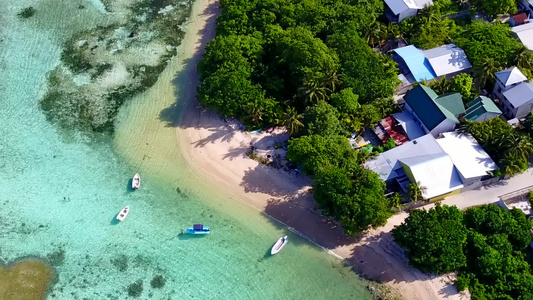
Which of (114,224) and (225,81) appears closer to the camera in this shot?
(114,224)

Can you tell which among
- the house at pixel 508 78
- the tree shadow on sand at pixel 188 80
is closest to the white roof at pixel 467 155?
the house at pixel 508 78

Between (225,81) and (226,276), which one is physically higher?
(225,81)

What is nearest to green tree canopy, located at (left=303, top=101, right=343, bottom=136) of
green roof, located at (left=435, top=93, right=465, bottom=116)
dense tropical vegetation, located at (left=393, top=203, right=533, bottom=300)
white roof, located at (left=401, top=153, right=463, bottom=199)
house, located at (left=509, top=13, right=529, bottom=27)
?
white roof, located at (left=401, top=153, right=463, bottom=199)

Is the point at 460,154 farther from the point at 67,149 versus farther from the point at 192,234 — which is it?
the point at 67,149

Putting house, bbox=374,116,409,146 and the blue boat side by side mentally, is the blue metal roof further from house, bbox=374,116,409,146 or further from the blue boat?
the blue boat

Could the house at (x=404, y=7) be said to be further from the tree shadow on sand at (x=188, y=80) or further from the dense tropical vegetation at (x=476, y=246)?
the dense tropical vegetation at (x=476, y=246)

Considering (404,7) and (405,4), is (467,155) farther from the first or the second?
(405,4)

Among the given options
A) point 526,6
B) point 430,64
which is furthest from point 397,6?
point 526,6

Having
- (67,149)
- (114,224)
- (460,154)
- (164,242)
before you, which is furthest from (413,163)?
(67,149)
